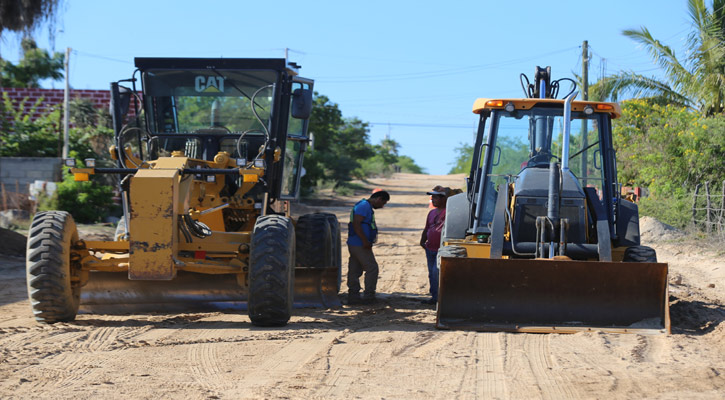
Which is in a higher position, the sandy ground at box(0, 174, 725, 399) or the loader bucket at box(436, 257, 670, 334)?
the loader bucket at box(436, 257, 670, 334)

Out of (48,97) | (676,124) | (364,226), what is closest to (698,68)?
(676,124)

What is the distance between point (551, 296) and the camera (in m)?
7.60

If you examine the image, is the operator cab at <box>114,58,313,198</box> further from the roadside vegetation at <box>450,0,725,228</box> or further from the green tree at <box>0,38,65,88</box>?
the green tree at <box>0,38,65,88</box>

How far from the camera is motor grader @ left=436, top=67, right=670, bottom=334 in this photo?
7535 mm

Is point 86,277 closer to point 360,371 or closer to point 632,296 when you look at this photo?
point 360,371

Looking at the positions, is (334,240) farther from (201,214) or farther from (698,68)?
(698,68)

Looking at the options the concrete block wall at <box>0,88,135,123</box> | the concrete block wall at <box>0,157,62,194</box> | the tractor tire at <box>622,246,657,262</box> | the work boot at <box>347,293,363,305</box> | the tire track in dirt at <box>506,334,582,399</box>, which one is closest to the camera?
the tire track in dirt at <box>506,334,582,399</box>

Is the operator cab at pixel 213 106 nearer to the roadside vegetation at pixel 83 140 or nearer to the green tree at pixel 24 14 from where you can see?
the roadside vegetation at pixel 83 140

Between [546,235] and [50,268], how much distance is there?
14.9 ft

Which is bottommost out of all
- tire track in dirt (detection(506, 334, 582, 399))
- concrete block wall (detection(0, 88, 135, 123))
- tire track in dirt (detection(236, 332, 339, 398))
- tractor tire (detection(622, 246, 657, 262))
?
tire track in dirt (detection(236, 332, 339, 398))

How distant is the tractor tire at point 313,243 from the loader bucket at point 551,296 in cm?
282

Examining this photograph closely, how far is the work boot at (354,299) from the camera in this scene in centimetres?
1007

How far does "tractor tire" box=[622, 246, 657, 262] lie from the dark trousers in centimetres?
324

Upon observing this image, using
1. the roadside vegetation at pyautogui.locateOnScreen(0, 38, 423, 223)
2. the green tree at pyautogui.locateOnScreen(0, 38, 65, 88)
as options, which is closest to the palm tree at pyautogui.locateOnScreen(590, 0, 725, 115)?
the roadside vegetation at pyautogui.locateOnScreen(0, 38, 423, 223)
